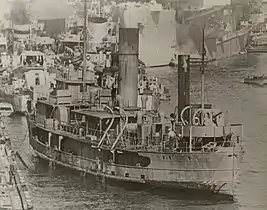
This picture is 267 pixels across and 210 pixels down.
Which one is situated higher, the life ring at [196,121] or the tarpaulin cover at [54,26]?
the tarpaulin cover at [54,26]

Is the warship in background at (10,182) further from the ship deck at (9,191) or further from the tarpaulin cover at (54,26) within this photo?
the tarpaulin cover at (54,26)

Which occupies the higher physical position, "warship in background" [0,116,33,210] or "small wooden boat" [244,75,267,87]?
"small wooden boat" [244,75,267,87]

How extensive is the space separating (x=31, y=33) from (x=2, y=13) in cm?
13

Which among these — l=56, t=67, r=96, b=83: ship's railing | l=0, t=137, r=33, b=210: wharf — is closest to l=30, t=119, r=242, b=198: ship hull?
l=0, t=137, r=33, b=210: wharf

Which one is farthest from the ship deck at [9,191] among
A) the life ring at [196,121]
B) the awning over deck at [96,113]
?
the life ring at [196,121]

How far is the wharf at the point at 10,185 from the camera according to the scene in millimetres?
2707

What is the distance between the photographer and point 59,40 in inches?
111

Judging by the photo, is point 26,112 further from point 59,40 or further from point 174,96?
point 174,96

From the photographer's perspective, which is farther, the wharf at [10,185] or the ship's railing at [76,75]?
the ship's railing at [76,75]

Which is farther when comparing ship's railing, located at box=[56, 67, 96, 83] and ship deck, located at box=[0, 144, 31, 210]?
ship's railing, located at box=[56, 67, 96, 83]

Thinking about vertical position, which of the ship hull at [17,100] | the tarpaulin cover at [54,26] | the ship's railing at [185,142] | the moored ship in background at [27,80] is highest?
the tarpaulin cover at [54,26]

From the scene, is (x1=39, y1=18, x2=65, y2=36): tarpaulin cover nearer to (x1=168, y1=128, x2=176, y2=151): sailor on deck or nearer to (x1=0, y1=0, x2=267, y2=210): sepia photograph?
(x1=0, y1=0, x2=267, y2=210): sepia photograph

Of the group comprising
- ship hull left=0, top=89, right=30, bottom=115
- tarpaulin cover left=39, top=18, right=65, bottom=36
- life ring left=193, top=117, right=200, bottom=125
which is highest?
tarpaulin cover left=39, top=18, right=65, bottom=36

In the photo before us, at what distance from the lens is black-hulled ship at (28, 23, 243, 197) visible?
2760 millimetres
